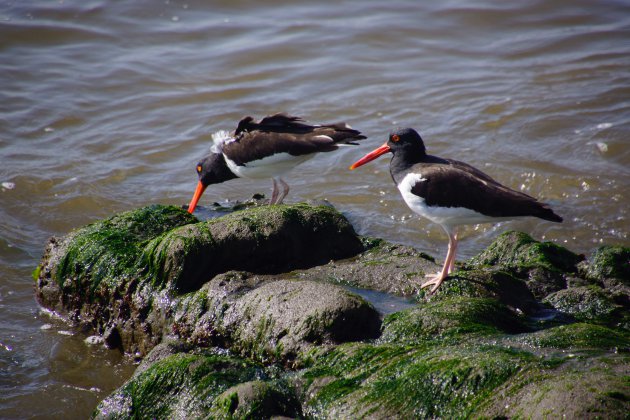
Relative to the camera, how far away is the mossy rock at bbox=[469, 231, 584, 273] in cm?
501

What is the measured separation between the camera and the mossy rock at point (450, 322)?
3768mm

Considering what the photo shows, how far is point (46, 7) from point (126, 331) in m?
9.12

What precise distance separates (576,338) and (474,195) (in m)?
1.34

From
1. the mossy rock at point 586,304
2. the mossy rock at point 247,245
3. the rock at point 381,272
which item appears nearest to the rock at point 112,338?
the mossy rock at point 247,245

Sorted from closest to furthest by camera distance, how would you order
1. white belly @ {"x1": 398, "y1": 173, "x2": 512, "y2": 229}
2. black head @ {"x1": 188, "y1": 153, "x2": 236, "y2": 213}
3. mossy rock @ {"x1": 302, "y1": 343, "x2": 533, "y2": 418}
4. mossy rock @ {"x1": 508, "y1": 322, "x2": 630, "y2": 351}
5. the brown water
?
mossy rock @ {"x1": 302, "y1": 343, "x2": 533, "y2": 418} → mossy rock @ {"x1": 508, "y1": 322, "x2": 630, "y2": 351} → white belly @ {"x1": 398, "y1": 173, "x2": 512, "y2": 229} → the brown water → black head @ {"x1": 188, "y1": 153, "x2": 236, "y2": 213}

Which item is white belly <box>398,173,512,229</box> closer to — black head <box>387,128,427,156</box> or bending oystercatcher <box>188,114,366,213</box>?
black head <box>387,128,427,156</box>

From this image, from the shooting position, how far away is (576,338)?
11.9 ft

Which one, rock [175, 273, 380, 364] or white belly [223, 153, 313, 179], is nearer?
rock [175, 273, 380, 364]

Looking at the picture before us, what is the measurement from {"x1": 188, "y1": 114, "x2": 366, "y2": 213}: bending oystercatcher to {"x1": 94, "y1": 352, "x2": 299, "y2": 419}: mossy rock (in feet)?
8.50

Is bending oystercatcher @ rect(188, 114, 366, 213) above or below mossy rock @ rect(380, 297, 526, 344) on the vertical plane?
above

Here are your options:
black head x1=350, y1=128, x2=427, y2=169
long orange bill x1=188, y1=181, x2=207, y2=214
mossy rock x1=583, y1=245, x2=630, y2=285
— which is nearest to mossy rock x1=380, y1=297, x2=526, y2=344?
mossy rock x1=583, y1=245, x2=630, y2=285

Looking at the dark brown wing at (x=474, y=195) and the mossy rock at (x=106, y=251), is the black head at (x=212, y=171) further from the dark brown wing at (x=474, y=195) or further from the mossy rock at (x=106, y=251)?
the dark brown wing at (x=474, y=195)

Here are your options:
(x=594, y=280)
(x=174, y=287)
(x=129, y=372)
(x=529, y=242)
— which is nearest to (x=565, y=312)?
(x=594, y=280)

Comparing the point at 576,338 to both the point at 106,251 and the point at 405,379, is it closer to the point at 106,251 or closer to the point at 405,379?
the point at 405,379
